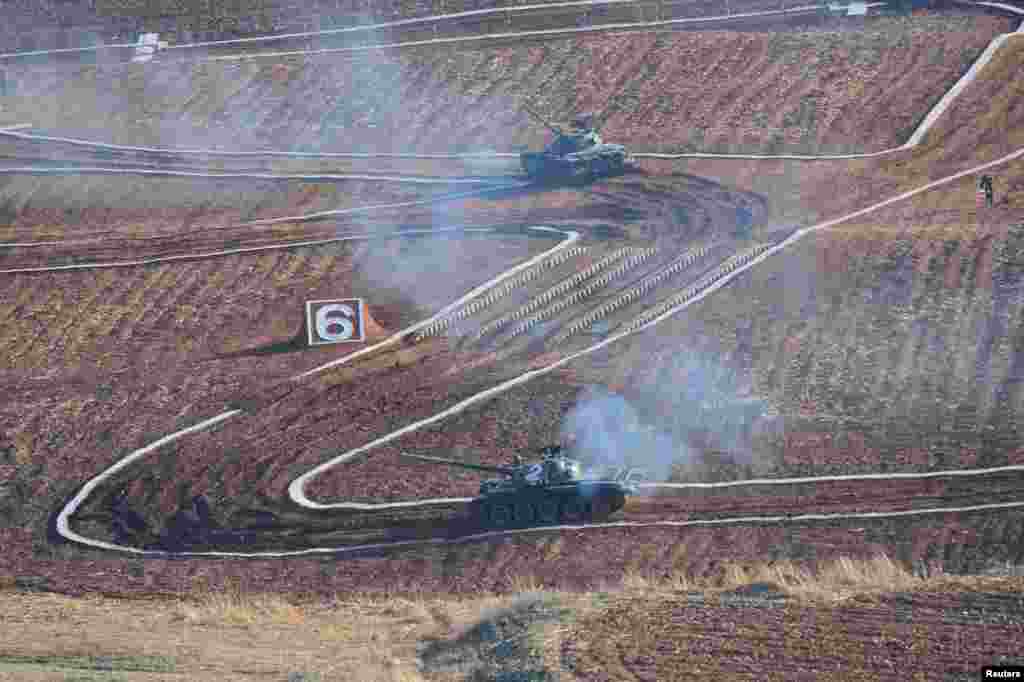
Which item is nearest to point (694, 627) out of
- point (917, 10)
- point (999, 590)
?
point (999, 590)

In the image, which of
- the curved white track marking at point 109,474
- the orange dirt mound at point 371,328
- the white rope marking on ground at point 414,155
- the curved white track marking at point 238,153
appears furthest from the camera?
the curved white track marking at point 238,153

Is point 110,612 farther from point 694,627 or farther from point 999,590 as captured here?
point 999,590

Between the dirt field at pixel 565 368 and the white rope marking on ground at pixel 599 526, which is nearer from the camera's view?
the dirt field at pixel 565 368

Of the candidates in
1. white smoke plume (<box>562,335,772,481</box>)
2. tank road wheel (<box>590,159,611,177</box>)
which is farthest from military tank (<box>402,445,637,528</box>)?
tank road wheel (<box>590,159,611,177</box>)

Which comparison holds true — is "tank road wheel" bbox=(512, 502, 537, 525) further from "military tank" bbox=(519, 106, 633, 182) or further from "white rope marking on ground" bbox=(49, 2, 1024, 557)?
"military tank" bbox=(519, 106, 633, 182)

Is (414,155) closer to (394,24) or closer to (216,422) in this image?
(394,24)

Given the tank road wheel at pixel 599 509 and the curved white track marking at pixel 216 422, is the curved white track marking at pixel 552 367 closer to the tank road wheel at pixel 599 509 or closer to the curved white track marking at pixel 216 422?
the curved white track marking at pixel 216 422

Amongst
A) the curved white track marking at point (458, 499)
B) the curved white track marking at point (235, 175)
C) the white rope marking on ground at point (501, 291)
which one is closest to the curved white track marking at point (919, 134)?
the curved white track marking at point (458, 499)
